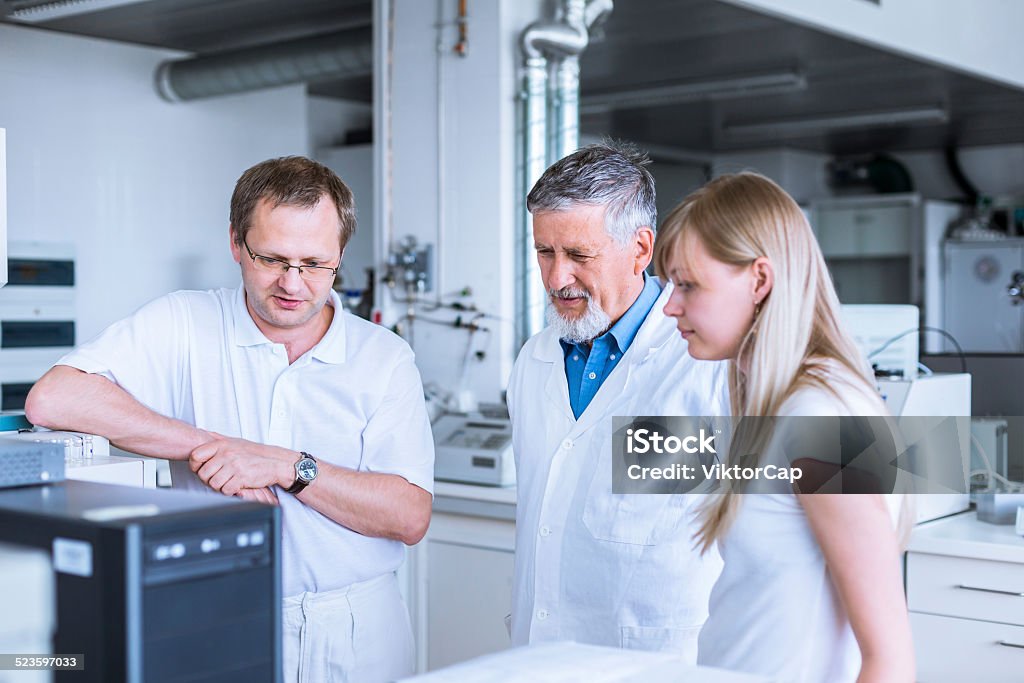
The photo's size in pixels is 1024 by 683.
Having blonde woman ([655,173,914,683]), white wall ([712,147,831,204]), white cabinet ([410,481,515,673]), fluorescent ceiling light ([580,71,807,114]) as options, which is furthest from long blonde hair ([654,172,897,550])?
white wall ([712,147,831,204])

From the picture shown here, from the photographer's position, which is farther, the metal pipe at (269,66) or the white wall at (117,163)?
the white wall at (117,163)

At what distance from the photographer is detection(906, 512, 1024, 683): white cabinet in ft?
8.96

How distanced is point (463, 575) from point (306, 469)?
1.78 m

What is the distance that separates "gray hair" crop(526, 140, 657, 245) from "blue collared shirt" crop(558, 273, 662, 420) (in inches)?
4.9

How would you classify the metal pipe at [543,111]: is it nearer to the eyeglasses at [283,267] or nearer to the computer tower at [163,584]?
the eyeglasses at [283,267]

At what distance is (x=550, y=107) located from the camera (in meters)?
4.02

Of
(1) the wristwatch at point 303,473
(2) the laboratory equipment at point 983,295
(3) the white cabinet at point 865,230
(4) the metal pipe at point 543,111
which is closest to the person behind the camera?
(1) the wristwatch at point 303,473

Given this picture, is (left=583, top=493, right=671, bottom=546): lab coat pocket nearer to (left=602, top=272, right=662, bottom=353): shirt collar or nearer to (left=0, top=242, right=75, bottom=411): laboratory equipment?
(left=602, top=272, right=662, bottom=353): shirt collar

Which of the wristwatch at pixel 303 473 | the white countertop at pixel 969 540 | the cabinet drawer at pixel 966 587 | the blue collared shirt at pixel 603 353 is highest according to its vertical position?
the blue collared shirt at pixel 603 353

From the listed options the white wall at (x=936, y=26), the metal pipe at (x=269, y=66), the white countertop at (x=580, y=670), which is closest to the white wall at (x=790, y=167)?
the white wall at (x=936, y=26)

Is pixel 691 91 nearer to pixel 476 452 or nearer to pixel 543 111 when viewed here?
pixel 543 111

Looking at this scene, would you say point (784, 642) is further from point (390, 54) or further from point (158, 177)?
point (158, 177)

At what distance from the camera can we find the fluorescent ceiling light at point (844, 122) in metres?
7.65

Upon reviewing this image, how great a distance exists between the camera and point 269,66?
5156 mm
